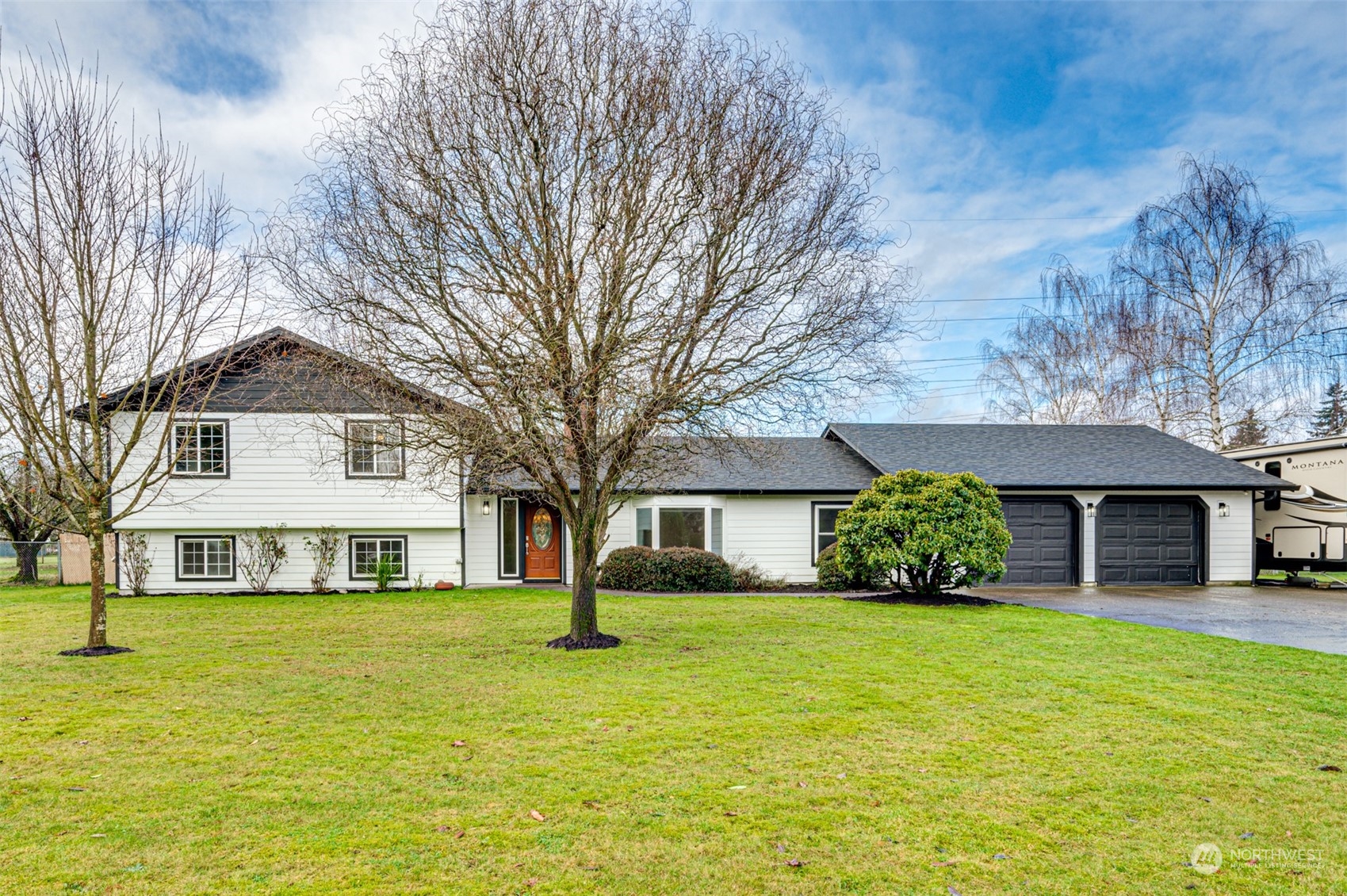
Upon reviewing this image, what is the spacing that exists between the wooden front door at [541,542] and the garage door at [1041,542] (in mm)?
10752

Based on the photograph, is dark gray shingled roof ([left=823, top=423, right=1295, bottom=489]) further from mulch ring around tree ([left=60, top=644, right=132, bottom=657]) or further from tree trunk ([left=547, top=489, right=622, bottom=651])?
mulch ring around tree ([left=60, top=644, right=132, bottom=657])

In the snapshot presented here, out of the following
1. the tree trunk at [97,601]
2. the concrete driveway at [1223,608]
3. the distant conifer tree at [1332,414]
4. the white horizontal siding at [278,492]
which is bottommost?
the concrete driveway at [1223,608]

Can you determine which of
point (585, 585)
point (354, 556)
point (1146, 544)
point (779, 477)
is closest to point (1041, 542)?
point (1146, 544)

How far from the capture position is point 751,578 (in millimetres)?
17469

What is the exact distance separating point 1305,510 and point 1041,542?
6.30 meters

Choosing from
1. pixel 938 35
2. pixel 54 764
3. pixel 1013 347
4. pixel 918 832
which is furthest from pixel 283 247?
pixel 1013 347

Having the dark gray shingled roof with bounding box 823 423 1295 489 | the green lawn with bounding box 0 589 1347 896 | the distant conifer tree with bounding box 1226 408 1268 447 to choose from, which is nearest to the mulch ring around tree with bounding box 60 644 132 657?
the green lawn with bounding box 0 589 1347 896

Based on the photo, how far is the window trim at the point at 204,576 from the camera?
54.0ft

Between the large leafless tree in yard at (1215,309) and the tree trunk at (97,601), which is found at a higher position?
the large leafless tree in yard at (1215,309)

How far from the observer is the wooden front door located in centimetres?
1848

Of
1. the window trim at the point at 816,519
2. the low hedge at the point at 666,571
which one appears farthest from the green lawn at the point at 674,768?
the window trim at the point at 816,519

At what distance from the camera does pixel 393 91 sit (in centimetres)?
873

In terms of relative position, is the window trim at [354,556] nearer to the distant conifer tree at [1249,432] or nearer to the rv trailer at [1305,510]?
the rv trailer at [1305,510]

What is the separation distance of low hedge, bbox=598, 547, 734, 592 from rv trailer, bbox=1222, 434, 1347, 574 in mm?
13637
